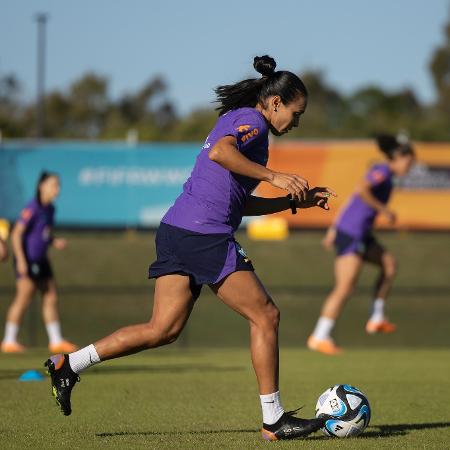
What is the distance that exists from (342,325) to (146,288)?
4.55 meters

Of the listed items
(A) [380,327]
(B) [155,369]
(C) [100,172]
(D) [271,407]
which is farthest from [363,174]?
(D) [271,407]

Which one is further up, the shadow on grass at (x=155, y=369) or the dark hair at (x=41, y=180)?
the dark hair at (x=41, y=180)

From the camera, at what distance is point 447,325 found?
22.5 m

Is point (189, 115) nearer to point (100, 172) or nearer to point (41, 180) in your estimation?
point (100, 172)

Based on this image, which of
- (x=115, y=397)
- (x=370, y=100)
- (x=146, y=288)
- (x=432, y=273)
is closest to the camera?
(x=115, y=397)

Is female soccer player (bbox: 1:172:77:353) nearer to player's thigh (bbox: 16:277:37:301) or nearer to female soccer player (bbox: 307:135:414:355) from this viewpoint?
player's thigh (bbox: 16:277:37:301)

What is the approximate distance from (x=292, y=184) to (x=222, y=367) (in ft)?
22.0

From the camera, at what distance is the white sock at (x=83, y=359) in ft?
23.8

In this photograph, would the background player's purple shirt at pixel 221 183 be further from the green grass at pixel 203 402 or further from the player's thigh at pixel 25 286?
the player's thigh at pixel 25 286

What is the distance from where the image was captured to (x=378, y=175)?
14.5 metres

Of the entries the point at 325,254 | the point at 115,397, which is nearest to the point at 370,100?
the point at 325,254

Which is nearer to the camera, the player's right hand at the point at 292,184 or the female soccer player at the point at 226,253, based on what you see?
the player's right hand at the point at 292,184

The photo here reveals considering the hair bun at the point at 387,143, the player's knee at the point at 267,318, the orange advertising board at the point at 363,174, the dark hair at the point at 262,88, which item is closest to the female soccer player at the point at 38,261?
the hair bun at the point at 387,143

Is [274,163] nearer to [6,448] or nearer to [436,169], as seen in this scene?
[436,169]
